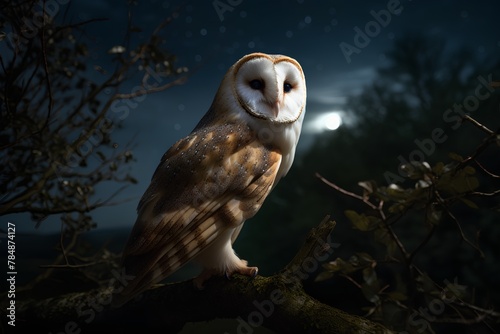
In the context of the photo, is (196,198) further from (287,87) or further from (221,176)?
(287,87)

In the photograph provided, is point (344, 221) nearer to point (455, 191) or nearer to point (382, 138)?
point (382, 138)

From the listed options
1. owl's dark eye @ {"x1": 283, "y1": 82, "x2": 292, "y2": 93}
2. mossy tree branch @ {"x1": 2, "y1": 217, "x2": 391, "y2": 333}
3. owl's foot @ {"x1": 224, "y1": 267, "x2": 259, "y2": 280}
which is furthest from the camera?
owl's dark eye @ {"x1": 283, "y1": 82, "x2": 292, "y2": 93}

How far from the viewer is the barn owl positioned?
0.93m

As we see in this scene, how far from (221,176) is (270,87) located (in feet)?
1.04

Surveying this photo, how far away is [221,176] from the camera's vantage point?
39.5 inches

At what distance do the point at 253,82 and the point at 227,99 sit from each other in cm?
10

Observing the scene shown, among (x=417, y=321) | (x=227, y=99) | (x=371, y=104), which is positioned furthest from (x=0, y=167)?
(x=371, y=104)

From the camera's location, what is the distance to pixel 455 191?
73cm

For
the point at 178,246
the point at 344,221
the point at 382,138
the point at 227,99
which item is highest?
the point at 227,99

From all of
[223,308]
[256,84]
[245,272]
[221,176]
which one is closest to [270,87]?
[256,84]

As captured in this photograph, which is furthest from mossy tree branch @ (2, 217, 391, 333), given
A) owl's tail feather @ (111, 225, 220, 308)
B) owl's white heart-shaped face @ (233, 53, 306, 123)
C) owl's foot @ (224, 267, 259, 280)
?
owl's white heart-shaped face @ (233, 53, 306, 123)

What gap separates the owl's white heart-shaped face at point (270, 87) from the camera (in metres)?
1.09

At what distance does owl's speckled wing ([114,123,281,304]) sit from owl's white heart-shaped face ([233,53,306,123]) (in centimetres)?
9

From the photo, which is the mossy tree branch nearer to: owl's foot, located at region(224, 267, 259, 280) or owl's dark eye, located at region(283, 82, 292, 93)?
owl's foot, located at region(224, 267, 259, 280)
